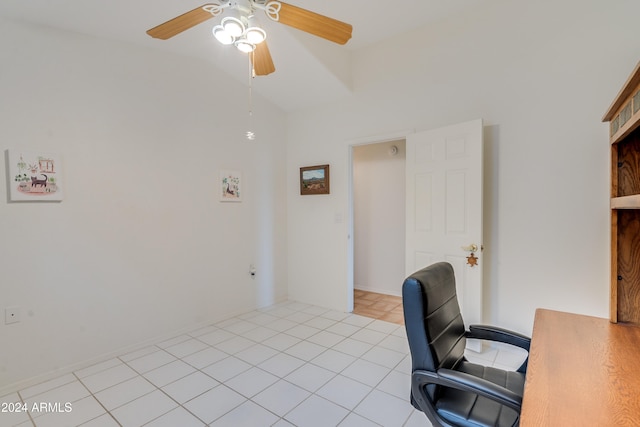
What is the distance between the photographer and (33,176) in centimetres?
219

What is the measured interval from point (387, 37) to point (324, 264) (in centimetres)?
263

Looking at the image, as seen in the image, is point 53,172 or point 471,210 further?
point 471,210

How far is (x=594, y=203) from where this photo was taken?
86.3 inches

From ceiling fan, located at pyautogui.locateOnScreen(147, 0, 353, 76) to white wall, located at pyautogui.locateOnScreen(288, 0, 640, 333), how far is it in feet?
4.90

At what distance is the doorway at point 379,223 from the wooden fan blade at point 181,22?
Answer: 265 cm

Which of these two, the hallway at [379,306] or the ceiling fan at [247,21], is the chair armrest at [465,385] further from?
the hallway at [379,306]

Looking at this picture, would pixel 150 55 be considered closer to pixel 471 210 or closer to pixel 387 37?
pixel 387 37

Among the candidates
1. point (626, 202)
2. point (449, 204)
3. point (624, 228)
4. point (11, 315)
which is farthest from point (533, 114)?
point (11, 315)

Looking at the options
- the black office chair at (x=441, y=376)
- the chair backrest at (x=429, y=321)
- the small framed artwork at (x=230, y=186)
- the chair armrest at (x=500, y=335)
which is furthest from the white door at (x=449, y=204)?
the small framed artwork at (x=230, y=186)

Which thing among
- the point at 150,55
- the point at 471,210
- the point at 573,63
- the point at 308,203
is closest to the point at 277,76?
the point at 150,55

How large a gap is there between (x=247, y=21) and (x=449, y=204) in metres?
2.07

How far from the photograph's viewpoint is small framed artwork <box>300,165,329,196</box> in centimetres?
366

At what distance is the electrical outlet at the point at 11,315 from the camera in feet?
6.82

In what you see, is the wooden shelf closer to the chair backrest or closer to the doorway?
the chair backrest
